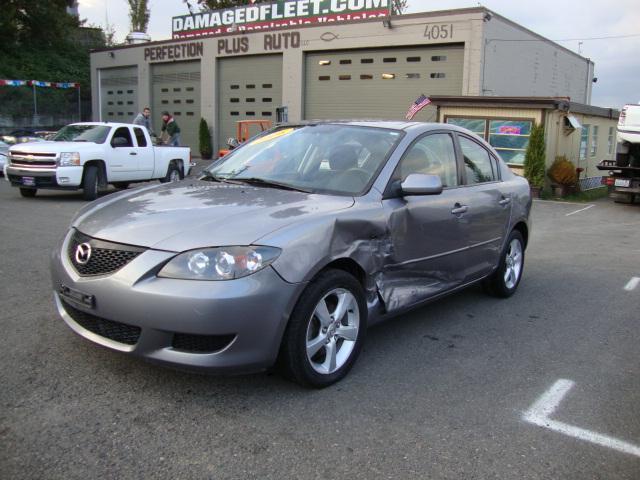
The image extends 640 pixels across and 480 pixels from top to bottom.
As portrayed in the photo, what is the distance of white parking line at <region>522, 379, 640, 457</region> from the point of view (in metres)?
3.22

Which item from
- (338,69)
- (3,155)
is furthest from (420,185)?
(338,69)

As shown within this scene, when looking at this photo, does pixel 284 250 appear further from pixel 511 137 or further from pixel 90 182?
pixel 511 137

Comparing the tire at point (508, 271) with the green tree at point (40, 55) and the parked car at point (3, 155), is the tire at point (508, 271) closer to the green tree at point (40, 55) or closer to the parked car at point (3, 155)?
the parked car at point (3, 155)

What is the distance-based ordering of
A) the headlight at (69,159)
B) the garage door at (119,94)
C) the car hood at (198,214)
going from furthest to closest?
the garage door at (119,94) < the headlight at (69,159) < the car hood at (198,214)

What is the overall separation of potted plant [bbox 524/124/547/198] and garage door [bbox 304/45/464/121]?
13.5ft

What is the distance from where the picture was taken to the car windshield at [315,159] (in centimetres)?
433

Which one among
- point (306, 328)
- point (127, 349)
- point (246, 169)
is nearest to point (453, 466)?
point (306, 328)

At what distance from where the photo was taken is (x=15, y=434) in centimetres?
300

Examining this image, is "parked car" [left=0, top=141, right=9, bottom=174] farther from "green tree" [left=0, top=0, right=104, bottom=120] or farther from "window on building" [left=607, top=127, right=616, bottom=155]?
"window on building" [left=607, top=127, right=616, bottom=155]

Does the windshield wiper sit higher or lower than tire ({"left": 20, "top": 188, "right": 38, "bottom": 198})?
higher

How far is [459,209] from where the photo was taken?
4934 mm

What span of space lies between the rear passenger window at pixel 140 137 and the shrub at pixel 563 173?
11.1 m

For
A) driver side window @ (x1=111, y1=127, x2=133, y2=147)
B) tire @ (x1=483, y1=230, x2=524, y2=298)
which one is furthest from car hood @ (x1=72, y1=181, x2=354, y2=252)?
driver side window @ (x1=111, y1=127, x2=133, y2=147)

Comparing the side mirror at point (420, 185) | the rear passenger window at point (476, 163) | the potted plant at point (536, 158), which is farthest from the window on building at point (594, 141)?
the side mirror at point (420, 185)
